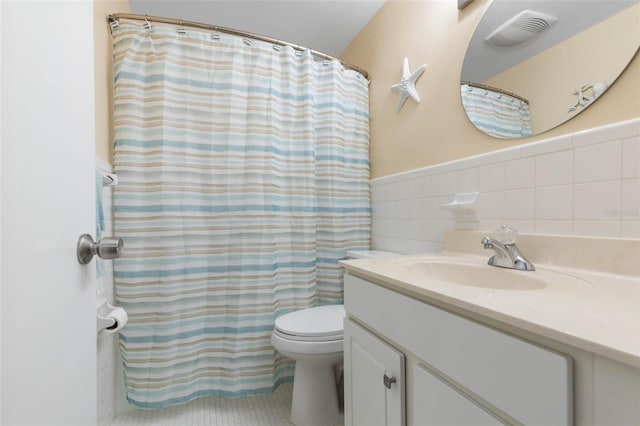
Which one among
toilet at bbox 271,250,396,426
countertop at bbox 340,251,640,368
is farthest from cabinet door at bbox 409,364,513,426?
toilet at bbox 271,250,396,426

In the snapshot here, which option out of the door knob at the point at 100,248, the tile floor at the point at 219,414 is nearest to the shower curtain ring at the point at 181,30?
the door knob at the point at 100,248

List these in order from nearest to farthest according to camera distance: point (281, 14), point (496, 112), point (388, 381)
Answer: point (388, 381) → point (496, 112) → point (281, 14)

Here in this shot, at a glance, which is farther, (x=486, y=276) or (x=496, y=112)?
(x=496, y=112)

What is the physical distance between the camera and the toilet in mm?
1202

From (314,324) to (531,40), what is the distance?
135cm

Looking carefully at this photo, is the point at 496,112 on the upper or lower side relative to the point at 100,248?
upper

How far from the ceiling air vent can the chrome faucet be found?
26.1 inches

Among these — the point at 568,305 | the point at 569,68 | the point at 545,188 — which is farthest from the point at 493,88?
the point at 568,305

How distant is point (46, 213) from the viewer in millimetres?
401

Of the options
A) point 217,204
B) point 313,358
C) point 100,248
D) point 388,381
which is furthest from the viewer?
point 217,204

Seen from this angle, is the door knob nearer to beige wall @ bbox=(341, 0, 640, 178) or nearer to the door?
the door

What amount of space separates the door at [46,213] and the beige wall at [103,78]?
77 centimetres

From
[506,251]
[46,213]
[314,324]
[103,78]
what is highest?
[103,78]

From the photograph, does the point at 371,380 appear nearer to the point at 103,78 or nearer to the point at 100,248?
the point at 100,248
